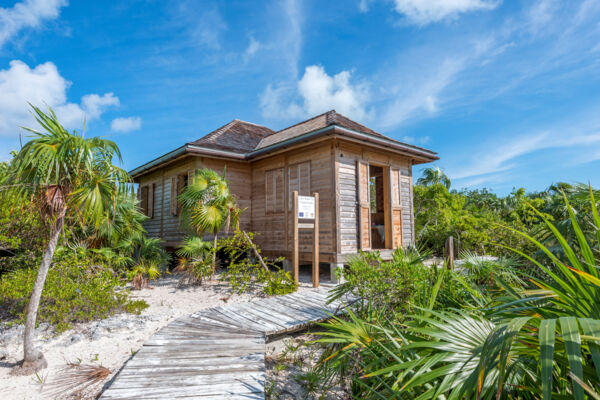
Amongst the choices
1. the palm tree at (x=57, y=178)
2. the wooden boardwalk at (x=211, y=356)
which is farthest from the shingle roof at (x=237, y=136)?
the wooden boardwalk at (x=211, y=356)

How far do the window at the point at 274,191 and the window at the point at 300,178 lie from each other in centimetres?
44

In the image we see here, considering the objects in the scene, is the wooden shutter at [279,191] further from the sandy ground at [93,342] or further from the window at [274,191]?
the sandy ground at [93,342]

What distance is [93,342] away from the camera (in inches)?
189

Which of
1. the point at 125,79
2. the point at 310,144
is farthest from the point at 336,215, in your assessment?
the point at 125,79

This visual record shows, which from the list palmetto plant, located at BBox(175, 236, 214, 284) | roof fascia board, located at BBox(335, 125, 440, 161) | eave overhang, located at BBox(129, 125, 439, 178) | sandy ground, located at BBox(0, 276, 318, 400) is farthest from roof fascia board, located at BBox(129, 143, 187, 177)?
roof fascia board, located at BBox(335, 125, 440, 161)

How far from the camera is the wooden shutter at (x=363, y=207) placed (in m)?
8.96

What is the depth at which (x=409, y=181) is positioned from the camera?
10.6 meters

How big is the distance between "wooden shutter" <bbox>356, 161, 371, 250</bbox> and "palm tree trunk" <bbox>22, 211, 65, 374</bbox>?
6.86m


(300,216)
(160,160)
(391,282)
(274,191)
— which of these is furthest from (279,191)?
(391,282)

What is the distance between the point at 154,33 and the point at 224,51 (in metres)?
1.91

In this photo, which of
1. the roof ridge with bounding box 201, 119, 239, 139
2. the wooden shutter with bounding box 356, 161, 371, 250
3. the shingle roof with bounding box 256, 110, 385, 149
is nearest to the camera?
the wooden shutter with bounding box 356, 161, 371, 250

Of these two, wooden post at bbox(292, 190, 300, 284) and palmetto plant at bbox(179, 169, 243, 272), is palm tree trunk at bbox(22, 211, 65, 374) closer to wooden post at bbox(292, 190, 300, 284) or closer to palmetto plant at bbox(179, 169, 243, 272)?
palmetto plant at bbox(179, 169, 243, 272)

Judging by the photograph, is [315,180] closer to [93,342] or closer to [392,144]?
[392,144]

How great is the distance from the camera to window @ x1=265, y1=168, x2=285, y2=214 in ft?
33.0
